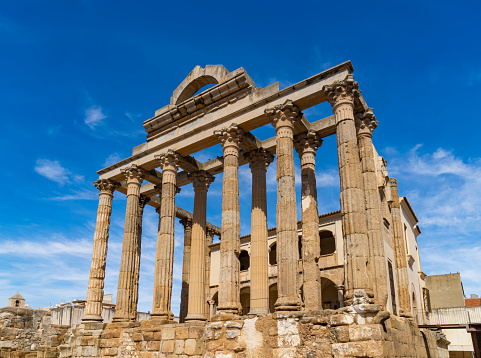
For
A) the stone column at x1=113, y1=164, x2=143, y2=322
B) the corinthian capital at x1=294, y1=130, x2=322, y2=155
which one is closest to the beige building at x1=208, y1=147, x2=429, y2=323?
the corinthian capital at x1=294, y1=130, x2=322, y2=155

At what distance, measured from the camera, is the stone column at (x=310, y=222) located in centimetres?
1536

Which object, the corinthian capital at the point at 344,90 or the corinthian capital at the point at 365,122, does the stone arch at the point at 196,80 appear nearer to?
the corinthian capital at the point at 344,90

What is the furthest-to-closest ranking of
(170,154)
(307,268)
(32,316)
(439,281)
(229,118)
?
1. (439,281)
2. (32,316)
3. (170,154)
4. (229,118)
5. (307,268)

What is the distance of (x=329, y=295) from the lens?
27141mm

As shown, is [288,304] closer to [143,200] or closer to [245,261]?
[143,200]

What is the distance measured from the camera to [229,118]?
18.2 metres

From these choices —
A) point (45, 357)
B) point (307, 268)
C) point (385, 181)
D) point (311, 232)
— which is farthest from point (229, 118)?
point (45, 357)

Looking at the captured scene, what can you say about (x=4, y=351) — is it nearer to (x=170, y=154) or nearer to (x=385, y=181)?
(x=170, y=154)

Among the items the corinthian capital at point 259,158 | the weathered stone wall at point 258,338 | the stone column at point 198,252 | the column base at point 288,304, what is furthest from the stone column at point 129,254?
the column base at point 288,304

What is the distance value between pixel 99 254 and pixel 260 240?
29.9 feet

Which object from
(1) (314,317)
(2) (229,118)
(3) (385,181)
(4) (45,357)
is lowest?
(4) (45,357)

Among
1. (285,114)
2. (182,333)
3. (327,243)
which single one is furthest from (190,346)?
(327,243)

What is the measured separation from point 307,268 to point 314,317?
3357mm

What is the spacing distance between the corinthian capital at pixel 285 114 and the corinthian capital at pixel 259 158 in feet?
8.65
